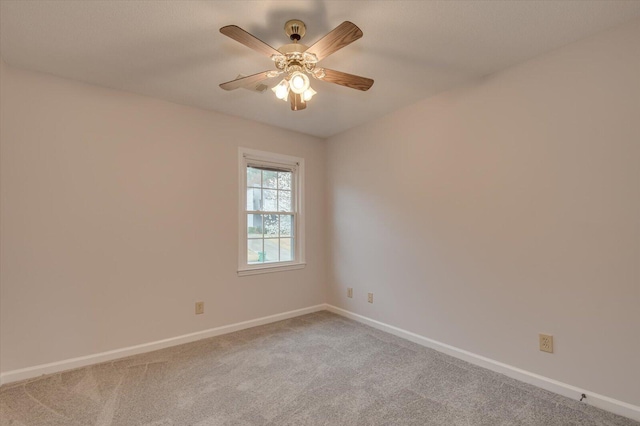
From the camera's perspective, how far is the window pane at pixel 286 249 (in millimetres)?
3922

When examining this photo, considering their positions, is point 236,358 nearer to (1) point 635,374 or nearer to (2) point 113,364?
(2) point 113,364

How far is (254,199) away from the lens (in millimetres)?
3674

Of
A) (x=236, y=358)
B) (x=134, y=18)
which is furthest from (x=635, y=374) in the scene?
(x=134, y=18)

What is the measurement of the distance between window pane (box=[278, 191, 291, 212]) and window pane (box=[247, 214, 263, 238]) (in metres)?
0.33

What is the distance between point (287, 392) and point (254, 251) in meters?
1.76

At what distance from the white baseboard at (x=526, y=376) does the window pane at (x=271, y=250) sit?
139cm

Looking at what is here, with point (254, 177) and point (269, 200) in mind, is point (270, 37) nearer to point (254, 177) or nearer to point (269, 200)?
point (254, 177)

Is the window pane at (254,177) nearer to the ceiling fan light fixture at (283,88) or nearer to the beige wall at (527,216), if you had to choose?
the beige wall at (527,216)

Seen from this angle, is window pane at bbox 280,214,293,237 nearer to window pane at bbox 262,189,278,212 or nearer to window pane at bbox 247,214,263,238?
window pane at bbox 262,189,278,212

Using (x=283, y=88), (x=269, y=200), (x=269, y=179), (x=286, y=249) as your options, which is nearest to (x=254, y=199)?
(x=269, y=200)

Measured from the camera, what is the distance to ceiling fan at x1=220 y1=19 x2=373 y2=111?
5.32 ft

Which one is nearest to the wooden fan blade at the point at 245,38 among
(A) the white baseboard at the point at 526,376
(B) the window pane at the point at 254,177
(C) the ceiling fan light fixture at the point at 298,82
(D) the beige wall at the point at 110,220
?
(C) the ceiling fan light fixture at the point at 298,82

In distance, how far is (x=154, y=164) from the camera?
2.97m

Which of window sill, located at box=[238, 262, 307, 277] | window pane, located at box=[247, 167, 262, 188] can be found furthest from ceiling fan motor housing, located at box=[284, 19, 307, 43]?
window sill, located at box=[238, 262, 307, 277]
